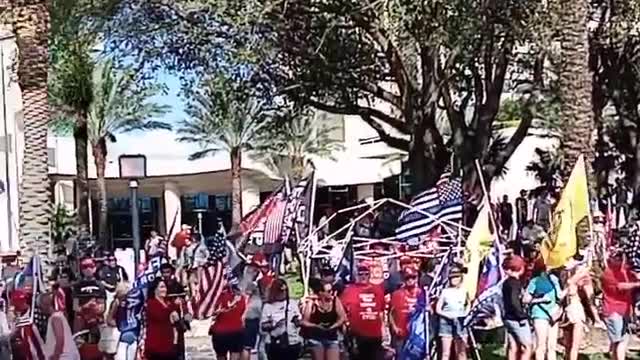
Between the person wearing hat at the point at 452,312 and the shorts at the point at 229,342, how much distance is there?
209cm

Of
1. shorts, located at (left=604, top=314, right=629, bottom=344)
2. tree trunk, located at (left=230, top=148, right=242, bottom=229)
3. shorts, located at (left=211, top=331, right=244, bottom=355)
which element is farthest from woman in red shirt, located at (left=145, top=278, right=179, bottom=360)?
tree trunk, located at (left=230, top=148, right=242, bottom=229)

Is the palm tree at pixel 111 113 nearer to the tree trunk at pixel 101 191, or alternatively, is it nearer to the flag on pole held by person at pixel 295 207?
the tree trunk at pixel 101 191

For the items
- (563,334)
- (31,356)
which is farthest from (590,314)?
(31,356)

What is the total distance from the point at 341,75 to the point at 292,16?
10.8 feet

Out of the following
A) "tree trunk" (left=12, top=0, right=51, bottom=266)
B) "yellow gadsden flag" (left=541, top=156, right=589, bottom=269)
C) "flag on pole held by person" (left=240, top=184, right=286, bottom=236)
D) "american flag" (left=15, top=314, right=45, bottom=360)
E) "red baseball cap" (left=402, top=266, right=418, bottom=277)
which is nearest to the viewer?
"american flag" (left=15, top=314, right=45, bottom=360)

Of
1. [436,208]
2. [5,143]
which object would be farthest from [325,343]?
[5,143]

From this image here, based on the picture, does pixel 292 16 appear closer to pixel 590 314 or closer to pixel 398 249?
pixel 398 249

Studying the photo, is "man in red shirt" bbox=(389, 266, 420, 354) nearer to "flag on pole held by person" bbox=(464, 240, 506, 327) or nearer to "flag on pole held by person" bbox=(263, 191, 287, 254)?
"flag on pole held by person" bbox=(464, 240, 506, 327)

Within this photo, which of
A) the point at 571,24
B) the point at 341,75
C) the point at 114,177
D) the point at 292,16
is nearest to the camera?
the point at 571,24

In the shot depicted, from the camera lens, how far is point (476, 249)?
1355cm

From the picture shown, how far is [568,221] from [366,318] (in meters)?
2.62

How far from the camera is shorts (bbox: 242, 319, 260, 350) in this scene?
1275 centimetres

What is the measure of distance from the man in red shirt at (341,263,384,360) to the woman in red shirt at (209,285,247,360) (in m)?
1.10

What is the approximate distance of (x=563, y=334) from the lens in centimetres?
1355
